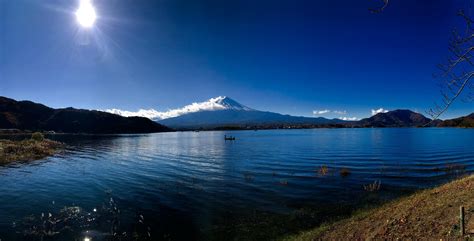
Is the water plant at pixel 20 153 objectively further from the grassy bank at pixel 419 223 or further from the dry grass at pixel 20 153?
the grassy bank at pixel 419 223

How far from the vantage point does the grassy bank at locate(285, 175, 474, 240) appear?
482 inches

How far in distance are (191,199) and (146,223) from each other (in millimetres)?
7155

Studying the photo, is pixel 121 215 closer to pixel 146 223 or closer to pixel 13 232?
pixel 146 223

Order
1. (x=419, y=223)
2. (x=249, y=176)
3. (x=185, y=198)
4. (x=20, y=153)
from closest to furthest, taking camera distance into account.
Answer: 1. (x=419, y=223)
2. (x=185, y=198)
3. (x=249, y=176)
4. (x=20, y=153)

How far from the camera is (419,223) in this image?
13.4 m

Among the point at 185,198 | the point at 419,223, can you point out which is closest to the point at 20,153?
the point at 185,198

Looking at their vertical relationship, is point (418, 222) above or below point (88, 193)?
above

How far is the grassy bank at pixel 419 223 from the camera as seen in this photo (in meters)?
12.2

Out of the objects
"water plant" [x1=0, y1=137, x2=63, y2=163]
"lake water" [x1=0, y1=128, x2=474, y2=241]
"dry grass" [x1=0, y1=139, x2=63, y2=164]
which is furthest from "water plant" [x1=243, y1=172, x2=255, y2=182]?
"water plant" [x1=0, y1=137, x2=63, y2=163]

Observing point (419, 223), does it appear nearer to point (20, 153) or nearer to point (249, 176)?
point (249, 176)

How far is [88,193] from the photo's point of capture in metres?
31.2

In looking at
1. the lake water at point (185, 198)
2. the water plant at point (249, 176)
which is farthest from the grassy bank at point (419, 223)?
the water plant at point (249, 176)

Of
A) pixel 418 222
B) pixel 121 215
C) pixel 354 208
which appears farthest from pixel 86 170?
pixel 418 222

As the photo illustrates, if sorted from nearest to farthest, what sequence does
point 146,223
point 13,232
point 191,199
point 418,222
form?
point 418,222
point 13,232
point 146,223
point 191,199
